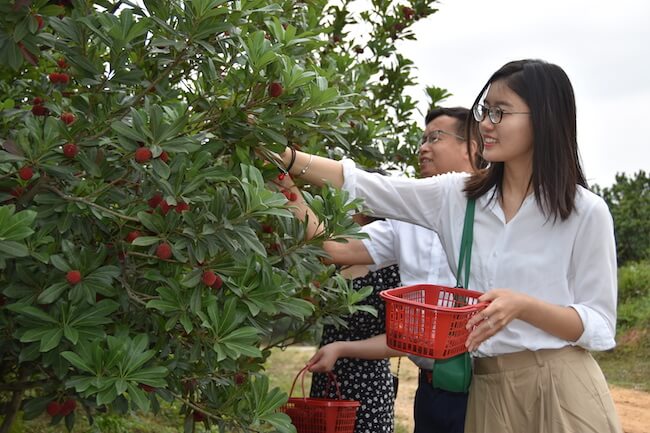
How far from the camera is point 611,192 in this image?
59.2ft

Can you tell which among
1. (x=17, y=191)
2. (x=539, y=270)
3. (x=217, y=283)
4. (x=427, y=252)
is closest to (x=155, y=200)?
(x=217, y=283)

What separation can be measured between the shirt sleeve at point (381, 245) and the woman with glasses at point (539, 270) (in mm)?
857

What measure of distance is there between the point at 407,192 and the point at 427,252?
63 cm

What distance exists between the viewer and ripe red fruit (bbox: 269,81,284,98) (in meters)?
2.52

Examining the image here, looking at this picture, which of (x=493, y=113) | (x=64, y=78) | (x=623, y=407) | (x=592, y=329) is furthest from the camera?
(x=623, y=407)

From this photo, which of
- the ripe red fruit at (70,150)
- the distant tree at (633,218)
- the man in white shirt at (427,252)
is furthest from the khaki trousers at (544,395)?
the distant tree at (633,218)

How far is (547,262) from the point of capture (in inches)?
105

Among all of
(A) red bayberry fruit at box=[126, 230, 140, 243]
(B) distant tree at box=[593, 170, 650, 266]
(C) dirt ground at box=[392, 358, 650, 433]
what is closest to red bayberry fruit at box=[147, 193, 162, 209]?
(A) red bayberry fruit at box=[126, 230, 140, 243]

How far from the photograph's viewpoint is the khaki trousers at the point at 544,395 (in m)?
2.58

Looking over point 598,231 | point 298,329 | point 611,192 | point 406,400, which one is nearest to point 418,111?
point 298,329

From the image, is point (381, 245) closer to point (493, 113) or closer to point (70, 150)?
point (493, 113)

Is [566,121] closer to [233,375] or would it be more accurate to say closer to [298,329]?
[233,375]

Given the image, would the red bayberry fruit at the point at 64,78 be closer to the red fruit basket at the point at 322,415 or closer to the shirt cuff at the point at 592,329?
the red fruit basket at the point at 322,415

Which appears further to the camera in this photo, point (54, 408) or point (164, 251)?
point (54, 408)
